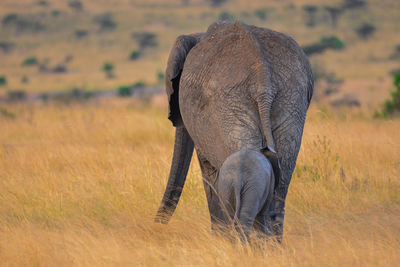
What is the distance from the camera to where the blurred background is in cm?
2997

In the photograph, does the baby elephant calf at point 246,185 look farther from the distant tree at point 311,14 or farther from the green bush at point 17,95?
the distant tree at point 311,14

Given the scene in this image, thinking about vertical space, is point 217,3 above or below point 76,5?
above

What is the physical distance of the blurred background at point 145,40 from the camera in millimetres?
29969

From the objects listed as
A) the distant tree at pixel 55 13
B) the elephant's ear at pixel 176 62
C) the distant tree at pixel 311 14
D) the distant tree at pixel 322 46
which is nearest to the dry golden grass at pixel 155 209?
the elephant's ear at pixel 176 62

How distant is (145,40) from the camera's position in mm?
46094

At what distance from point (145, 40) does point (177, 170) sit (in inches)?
1656

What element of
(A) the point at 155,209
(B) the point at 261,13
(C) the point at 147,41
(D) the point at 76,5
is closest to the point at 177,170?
(A) the point at 155,209

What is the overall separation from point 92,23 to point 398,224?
51.6 meters

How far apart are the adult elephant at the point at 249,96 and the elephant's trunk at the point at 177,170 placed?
66 cm

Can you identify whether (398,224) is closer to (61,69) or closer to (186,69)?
(186,69)

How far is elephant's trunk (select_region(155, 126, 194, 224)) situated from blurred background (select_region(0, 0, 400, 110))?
48.9 feet

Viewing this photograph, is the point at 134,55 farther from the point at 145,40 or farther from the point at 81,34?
the point at 81,34

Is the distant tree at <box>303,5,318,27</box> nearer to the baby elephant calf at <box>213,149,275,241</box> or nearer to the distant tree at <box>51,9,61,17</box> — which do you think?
the distant tree at <box>51,9,61,17</box>

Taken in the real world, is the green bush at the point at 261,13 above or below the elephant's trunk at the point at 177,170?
below
